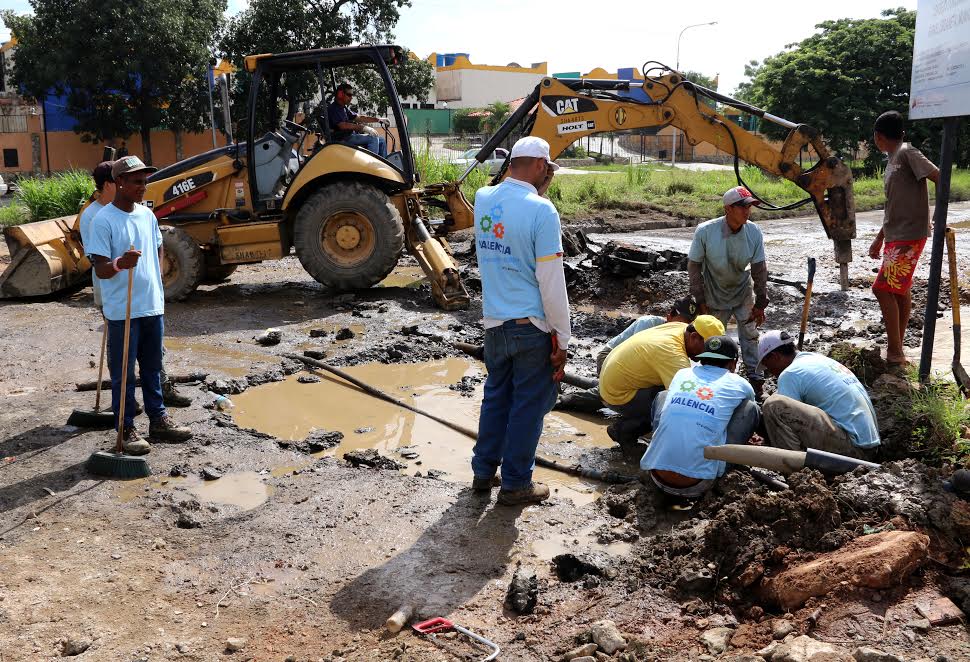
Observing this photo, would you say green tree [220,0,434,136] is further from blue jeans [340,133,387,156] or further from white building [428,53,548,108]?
white building [428,53,548,108]

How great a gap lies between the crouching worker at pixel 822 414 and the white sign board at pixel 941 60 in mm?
1670

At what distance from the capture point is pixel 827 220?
32.6ft

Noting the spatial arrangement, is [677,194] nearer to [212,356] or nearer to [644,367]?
[212,356]

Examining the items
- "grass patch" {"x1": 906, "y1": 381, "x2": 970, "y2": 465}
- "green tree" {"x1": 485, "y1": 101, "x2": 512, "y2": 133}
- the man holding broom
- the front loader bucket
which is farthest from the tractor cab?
"green tree" {"x1": 485, "y1": 101, "x2": 512, "y2": 133}

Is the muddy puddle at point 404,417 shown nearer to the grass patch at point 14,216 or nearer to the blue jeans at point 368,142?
the blue jeans at point 368,142

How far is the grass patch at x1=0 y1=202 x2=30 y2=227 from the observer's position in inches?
623

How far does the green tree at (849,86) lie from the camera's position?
97.6 feet

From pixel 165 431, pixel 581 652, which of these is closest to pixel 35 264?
pixel 165 431

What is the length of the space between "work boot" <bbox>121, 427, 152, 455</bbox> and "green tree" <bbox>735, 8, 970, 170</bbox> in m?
28.8

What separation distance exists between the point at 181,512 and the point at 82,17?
1001 inches

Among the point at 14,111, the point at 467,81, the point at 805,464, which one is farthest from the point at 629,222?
the point at 467,81

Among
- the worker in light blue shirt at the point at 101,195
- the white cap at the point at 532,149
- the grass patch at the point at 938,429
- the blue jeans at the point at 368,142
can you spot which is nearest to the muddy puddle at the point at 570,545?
the grass patch at the point at 938,429

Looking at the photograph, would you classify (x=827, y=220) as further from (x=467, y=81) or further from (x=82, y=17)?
(x=467, y=81)

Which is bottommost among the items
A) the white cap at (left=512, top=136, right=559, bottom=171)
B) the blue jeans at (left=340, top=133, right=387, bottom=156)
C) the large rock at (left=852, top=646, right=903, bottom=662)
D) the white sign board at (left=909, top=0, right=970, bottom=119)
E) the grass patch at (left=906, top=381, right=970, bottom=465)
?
the large rock at (left=852, top=646, right=903, bottom=662)
